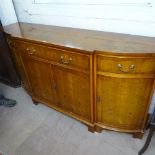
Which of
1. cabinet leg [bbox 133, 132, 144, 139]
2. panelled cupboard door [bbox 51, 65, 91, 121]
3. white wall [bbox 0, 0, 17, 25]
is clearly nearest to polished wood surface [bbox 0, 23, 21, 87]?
white wall [bbox 0, 0, 17, 25]

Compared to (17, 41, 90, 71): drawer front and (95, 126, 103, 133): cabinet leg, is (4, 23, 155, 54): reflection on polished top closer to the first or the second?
(17, 41, 90, 71): drawer front

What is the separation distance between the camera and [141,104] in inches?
52.9

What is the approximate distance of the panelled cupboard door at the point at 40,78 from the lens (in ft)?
5.46

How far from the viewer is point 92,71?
4.23ft

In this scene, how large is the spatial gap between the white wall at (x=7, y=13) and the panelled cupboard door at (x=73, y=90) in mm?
1041

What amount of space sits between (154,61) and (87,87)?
566 mm

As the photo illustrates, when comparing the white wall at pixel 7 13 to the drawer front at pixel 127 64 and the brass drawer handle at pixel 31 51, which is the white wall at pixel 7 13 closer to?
the brass drawer handle at pixel 31 51

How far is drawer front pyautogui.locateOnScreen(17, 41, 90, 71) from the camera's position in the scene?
4.24 ft

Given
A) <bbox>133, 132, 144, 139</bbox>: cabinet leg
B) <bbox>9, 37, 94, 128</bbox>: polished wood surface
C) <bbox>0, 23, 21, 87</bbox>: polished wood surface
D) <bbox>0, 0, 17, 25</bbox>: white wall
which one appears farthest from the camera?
<bbox>0, 23, 21, 87</bbox>: polished wood surface

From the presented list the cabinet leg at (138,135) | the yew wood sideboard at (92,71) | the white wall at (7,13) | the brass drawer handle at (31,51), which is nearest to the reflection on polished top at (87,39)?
the yew wood sideboard at (92,71)

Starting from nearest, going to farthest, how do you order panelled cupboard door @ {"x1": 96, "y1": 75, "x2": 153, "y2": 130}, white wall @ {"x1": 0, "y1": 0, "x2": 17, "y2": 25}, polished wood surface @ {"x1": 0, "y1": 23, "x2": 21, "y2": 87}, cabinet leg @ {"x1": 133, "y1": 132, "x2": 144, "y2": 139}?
panelled cupboard door @ {"x1": 96, "y1": 75, "x2": 153, "y2": 130}
cabinet leg @ {"x1": 133, "y1": 132, "x2": 144, "y2": 139}
white wall @ {"x1": 0, "y1": 0, "x2": 17, "y2": 25}
polished wood surface @ {"x1": 0, "y1": 23, "x2": 21, "y2": 87}

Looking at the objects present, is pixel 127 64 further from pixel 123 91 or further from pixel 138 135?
pixel 138 135

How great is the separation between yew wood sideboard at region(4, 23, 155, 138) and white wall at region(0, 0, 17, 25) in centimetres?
33

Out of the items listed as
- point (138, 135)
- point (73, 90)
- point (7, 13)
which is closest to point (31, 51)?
point (73, 90)
